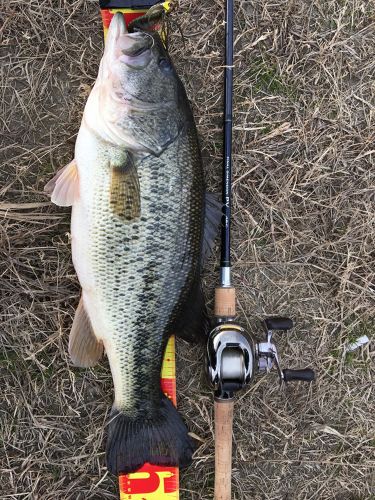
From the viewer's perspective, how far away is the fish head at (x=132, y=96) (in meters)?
1.91

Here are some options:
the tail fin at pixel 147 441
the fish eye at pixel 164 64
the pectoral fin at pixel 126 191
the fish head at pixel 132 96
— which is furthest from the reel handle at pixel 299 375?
the fish eye at pixel 164 64

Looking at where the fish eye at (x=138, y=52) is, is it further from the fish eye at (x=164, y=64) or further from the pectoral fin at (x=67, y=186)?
the pectoral fin at (x=67, y=186)

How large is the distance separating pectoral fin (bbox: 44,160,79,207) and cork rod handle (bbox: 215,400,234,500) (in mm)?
1193

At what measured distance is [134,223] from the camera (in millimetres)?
1935

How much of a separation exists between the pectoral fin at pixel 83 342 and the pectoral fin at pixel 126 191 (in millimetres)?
512

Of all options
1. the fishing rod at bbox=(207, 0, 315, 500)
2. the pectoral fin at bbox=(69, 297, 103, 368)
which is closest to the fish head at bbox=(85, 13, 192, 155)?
the fishing rod at bbox=(207, 0, 315, 500)

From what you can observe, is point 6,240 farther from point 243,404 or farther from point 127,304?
point 243,404

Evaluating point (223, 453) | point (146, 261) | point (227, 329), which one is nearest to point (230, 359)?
point (227, 329)

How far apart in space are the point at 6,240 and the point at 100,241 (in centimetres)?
69

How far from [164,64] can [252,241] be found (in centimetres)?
103

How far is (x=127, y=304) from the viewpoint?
6.63 ft

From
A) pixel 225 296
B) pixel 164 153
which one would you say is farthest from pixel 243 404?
pixel 164 153

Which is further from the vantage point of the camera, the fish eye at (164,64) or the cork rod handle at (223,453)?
the cork rod handle at (223,453)

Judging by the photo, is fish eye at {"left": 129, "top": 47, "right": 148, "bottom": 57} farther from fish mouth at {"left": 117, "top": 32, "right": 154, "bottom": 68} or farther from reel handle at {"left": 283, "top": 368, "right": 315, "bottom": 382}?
reel handle at {"left": 283, "top": 368, "right": 315, "bottom": 382}
